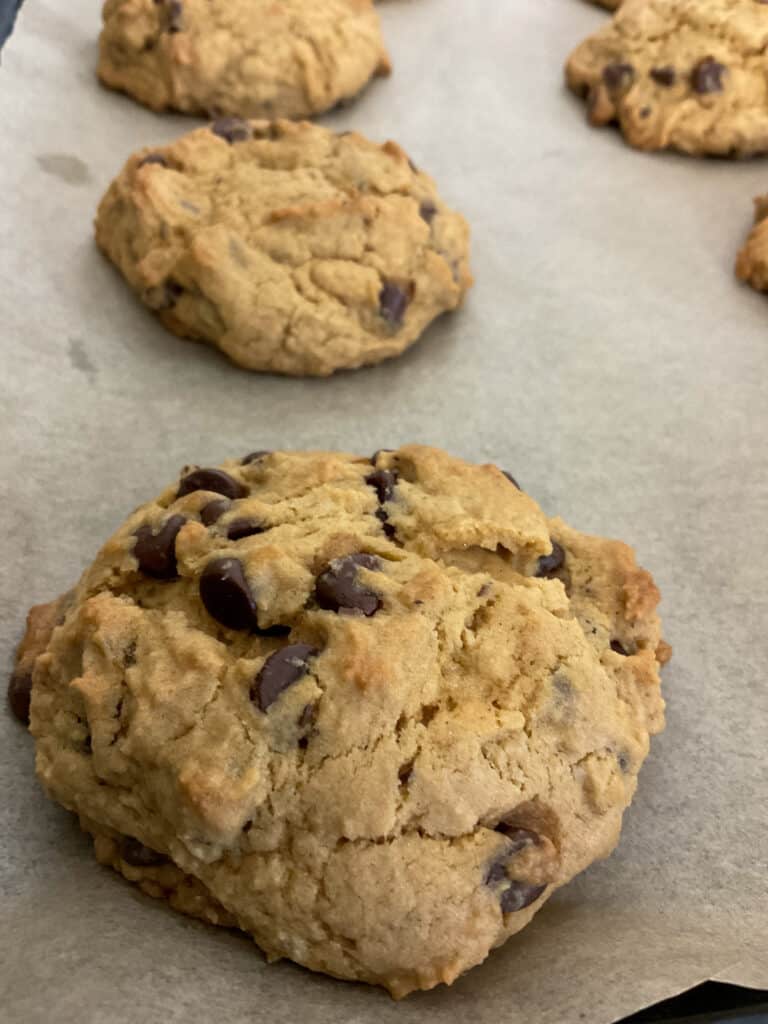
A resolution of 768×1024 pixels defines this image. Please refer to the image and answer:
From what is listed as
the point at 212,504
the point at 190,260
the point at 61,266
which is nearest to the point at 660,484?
the point at 212,504

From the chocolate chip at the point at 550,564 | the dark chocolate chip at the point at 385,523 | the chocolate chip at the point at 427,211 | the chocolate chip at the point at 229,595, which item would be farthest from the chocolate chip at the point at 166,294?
the chocolate chip at the point at 550,564

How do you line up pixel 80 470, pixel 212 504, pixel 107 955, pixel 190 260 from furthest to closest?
pixel 190 260
pixel 80 470
pixel 212 504
pixel 107 955

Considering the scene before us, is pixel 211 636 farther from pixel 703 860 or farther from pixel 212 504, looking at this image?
pixel 703 860

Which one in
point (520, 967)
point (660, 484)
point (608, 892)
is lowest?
point (660, 484)

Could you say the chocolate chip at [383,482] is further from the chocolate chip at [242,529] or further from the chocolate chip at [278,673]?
the chocolate chip at [278,673]

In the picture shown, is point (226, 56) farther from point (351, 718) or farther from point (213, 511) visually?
point (351, 718)

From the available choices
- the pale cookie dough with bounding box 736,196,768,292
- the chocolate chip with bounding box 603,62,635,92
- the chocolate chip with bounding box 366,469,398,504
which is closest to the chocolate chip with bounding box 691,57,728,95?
the chocolate chip with bounding box 603,62,635,92
